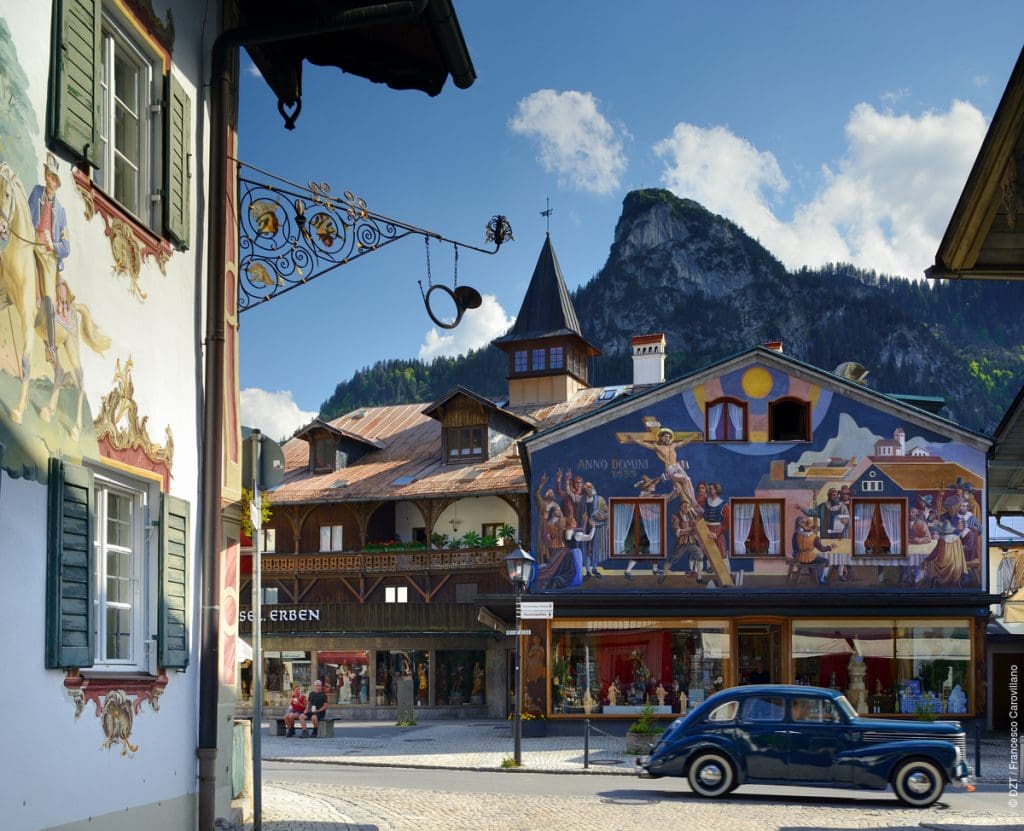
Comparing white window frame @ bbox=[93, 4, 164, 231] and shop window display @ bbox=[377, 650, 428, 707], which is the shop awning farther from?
white window frame @ bbox=[93, 4, 164, 231]

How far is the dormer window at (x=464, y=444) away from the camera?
45.4 meters

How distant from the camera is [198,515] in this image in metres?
11.2

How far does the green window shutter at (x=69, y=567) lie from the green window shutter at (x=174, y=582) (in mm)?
1234

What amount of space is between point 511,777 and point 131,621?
13291 mm

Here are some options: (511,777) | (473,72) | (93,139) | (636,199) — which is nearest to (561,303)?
(511,777)

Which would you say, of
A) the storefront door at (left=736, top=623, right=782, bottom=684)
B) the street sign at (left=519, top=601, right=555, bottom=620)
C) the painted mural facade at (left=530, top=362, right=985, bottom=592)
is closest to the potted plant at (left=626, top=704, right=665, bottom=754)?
the street sign at (left=519, top=601, right=555, bottom=620)

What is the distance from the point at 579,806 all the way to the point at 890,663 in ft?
56.8

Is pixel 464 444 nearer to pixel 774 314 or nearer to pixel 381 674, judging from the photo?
pixel 381 674

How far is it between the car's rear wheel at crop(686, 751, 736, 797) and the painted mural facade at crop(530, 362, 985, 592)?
14266 millimetres

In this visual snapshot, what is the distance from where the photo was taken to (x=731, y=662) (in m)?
32.7

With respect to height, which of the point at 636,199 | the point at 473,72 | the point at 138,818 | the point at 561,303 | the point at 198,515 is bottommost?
the point at 138,818

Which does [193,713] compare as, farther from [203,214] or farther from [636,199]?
[636,199]

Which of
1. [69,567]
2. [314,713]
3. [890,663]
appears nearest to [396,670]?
[314,713]

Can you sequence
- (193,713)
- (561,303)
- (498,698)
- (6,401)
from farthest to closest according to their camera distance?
(561,303) → (498,698) → (193,713) → (6,401)
